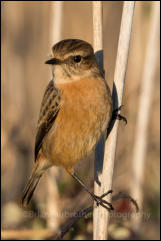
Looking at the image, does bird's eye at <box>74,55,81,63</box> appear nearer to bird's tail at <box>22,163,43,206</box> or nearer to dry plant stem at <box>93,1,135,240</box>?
dry plant stem at <box>93,1,135,240</box>

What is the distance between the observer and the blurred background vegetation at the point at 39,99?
16.6ft

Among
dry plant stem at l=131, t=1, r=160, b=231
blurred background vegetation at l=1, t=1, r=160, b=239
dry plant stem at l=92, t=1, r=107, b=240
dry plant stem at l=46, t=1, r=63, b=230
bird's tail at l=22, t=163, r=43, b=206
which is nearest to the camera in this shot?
dry plant stem at l=92, t=1, r=107, b=240

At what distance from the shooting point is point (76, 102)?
11.3 ft

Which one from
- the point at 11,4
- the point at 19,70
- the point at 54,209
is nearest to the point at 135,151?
the point at 54,209

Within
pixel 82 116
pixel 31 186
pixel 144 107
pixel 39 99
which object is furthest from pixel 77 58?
pixel 39 99

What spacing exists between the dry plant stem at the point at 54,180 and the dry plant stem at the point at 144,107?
0.93m

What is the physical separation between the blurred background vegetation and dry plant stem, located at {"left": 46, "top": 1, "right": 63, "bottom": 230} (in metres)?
0.05

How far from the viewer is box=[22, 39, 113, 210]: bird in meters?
3.35

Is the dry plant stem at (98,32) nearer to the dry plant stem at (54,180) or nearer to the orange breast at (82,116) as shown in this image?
the orange breast at (82,116)

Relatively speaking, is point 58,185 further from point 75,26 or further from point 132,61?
point 75,26

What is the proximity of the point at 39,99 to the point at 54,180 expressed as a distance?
1959 mm

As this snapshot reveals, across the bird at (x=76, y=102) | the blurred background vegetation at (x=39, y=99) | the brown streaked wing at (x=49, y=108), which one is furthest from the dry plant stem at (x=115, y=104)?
the blurred background vegetation at (x=39, y=99)

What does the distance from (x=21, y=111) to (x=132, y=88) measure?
4.89 feet


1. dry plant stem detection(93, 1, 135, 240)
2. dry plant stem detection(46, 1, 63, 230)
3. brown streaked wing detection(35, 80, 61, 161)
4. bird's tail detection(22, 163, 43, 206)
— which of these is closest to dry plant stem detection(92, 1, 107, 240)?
dry plant stem detection(93, 1, 135, 240)
